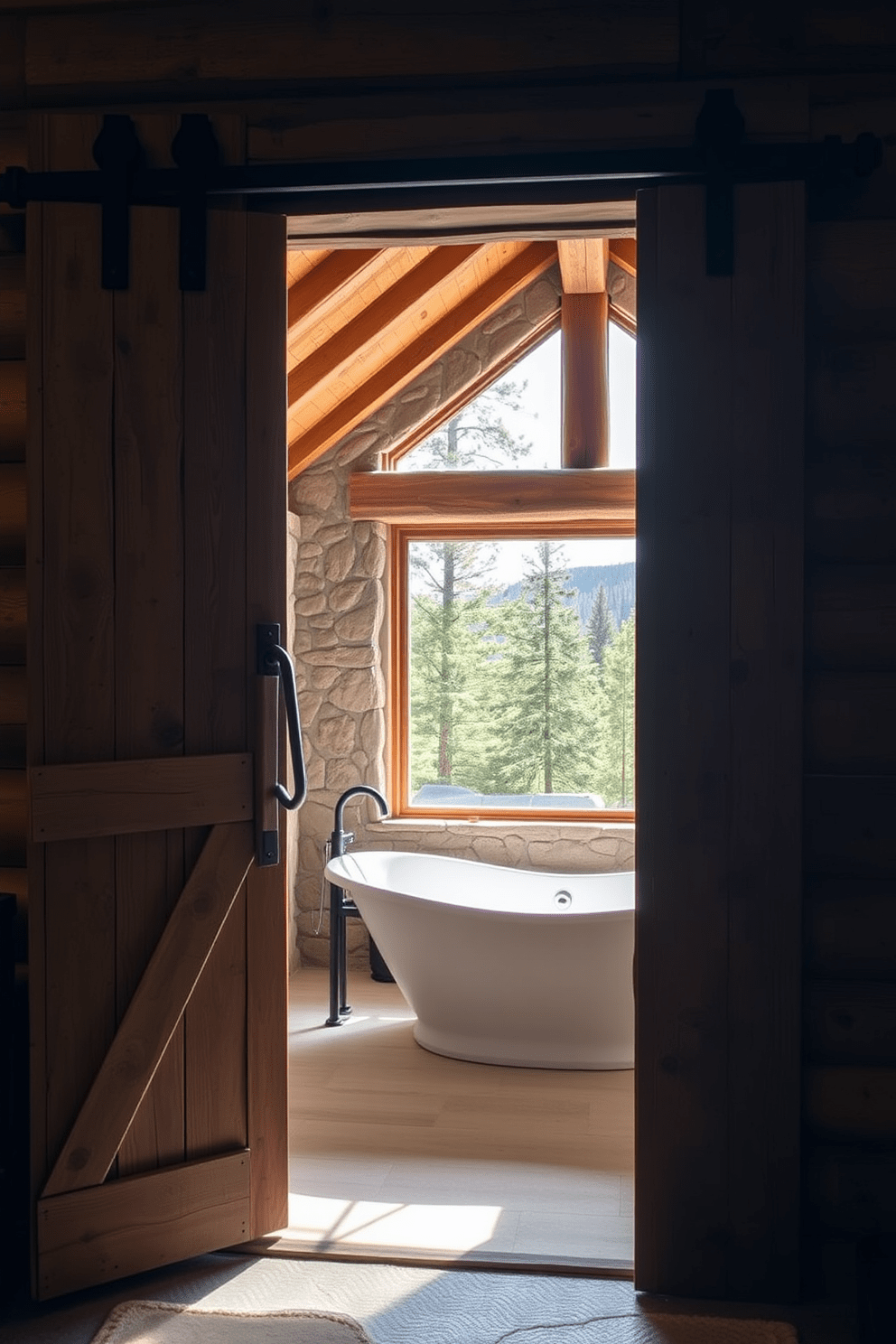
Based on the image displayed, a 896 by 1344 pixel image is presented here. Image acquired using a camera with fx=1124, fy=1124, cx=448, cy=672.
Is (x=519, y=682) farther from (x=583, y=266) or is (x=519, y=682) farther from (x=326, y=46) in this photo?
(x=326, y=46)

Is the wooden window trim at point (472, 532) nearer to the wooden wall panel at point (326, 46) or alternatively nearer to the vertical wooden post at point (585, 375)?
the vertical wooden post at point (585, 375)

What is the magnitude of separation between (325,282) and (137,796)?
217cm

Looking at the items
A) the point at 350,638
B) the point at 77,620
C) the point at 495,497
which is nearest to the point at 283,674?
the point at 77,620

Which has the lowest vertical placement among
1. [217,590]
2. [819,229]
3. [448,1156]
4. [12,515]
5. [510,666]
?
[448,1156]

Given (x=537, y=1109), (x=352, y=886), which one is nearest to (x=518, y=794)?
(x=352, y=886)

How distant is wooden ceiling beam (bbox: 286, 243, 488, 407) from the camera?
424 centimetres

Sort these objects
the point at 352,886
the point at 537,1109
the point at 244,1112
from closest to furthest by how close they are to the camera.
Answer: the point at 244,1112 → the point at 537,1109 → the point at 352,886

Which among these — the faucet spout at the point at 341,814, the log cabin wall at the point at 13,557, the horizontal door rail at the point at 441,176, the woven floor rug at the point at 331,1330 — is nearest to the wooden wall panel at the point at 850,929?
the woven floor rug at the point at 331,1330

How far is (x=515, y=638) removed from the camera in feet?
16.7

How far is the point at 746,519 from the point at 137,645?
1.25 meters

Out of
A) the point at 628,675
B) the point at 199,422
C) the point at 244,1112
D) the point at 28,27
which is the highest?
the point at 28,27

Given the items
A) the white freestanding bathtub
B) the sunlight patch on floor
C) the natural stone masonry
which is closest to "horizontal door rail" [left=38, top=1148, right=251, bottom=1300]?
the sunlight patch on floor

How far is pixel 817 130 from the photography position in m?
2.26

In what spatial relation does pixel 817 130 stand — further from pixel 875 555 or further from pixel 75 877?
pixel 75 877
